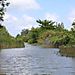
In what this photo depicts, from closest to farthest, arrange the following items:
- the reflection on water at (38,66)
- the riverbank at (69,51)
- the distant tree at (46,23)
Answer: the reflection on water at (38,66), the riverbank at (69,51), the distant tree at (46,23)

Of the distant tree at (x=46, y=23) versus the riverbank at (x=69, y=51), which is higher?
the distant tree at (x=46, y=23)

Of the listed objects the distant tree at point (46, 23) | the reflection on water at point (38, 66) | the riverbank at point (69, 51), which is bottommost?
the reflection on water at point (38, 66)

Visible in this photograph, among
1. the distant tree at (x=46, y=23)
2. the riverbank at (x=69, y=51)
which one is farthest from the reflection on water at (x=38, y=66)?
the distant tree at (x=46, y=23)

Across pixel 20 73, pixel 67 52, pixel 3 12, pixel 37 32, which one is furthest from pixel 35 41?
pixel 20 73

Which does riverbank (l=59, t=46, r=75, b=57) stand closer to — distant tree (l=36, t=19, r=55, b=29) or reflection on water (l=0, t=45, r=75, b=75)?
reflection on water (l=0, t=45, r=75, b=75)

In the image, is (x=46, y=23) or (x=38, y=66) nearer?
(x=38, y=66)

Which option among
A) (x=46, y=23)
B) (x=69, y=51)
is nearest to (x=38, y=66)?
(x=69, y=51)

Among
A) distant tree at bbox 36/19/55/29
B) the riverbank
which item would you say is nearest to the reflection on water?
the riverbank

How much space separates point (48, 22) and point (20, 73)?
123 m

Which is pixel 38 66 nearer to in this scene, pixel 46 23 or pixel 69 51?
pixel 69 51

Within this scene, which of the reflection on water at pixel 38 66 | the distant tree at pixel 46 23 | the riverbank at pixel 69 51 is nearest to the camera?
the reflection on water at pixel 38 66

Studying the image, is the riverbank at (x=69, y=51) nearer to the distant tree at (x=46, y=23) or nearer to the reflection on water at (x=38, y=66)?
the reflection on water at (x=38, y=66)

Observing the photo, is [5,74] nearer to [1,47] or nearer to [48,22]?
[1,47]

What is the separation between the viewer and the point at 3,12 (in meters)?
40.0
